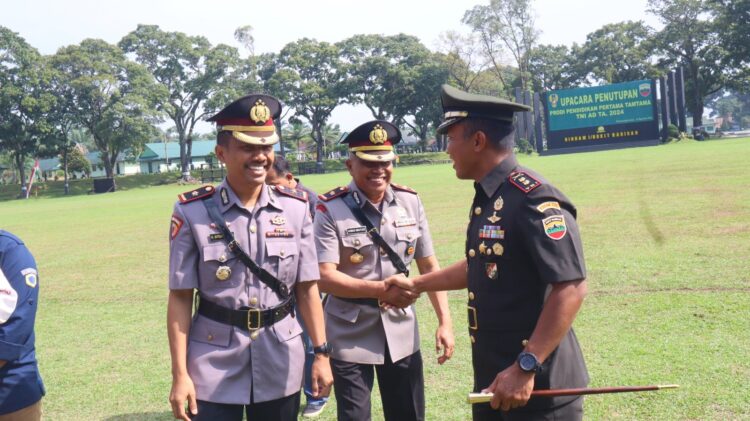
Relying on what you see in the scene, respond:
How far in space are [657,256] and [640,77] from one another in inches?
2755

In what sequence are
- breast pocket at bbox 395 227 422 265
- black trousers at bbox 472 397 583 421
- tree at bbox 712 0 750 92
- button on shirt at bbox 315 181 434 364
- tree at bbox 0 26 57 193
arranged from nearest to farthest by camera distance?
1. black trousers at bbox 472 397 583 421
2. button on shirt at bbox 315 181 434 364
3. breast pocket at bbox 395 227 422 265
4. tree at bbox 0 26 57 193
5. tree at bbox 712 0 750 92

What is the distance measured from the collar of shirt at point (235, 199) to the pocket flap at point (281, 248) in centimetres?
19

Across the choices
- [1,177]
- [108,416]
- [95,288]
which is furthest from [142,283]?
[1,177]

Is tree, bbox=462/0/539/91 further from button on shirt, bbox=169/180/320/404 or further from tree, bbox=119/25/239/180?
button on shirt, bbox=169/180/320/404

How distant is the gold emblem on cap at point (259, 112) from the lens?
3131 mm

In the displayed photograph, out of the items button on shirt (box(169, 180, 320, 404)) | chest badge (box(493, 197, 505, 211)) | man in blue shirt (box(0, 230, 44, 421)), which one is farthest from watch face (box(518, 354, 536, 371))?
man in blue shirt (box(0, 230, 44, 421))

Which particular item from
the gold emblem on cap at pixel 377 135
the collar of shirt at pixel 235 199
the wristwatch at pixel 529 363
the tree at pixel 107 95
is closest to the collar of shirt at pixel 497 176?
the wristwatch at pixel 529 363

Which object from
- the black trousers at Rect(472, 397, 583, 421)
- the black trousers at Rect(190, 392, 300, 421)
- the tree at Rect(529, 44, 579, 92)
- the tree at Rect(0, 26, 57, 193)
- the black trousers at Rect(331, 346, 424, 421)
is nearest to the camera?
the black trousers at Rect(472, 397, 583, 421)

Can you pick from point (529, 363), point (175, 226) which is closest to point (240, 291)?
point (175, 226)

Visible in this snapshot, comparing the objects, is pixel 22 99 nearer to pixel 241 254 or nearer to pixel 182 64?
pixel 182 64

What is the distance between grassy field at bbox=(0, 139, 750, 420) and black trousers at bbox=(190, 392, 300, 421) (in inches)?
71.4

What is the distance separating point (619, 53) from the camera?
74188 mm

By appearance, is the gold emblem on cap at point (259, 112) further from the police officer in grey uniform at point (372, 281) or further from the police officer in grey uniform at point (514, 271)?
the police officer in grey uniform at point (372, 281)

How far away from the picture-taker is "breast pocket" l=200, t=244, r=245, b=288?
3.03 m
